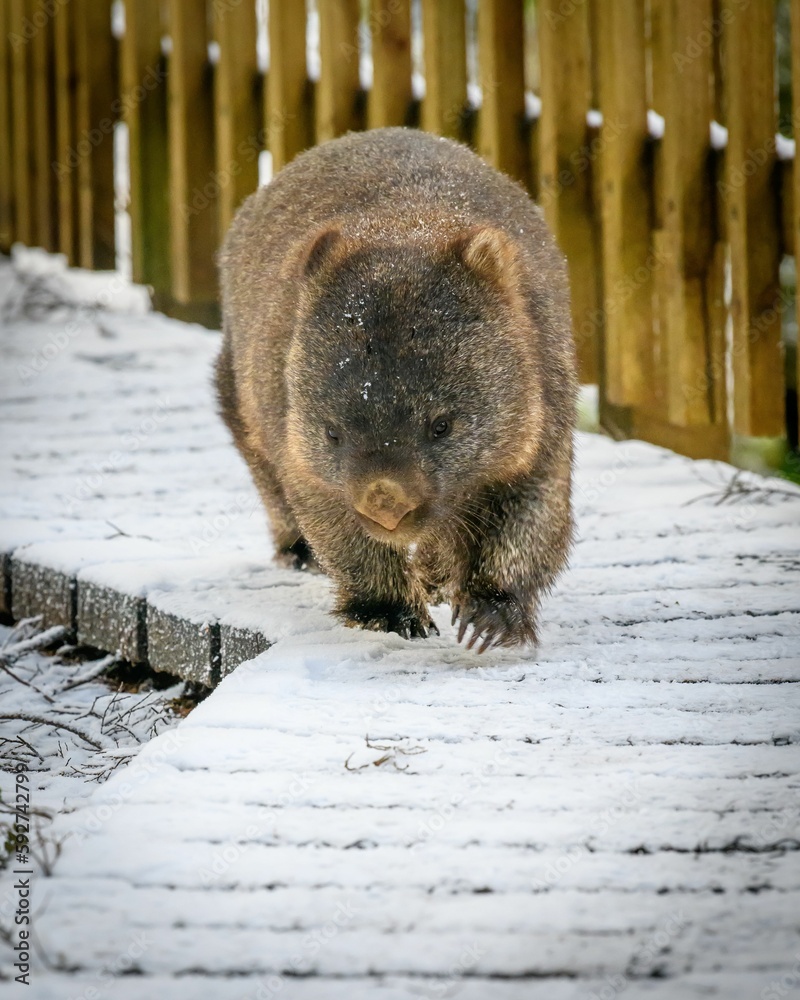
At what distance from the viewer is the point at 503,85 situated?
5.85 m

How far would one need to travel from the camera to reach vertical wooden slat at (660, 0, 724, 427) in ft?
17.1

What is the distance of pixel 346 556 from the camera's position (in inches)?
143

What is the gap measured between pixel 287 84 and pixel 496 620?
13.1ft

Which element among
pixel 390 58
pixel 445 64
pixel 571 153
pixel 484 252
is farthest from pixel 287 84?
pixel 484 252

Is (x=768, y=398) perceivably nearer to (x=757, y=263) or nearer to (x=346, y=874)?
(x=757, y=263)

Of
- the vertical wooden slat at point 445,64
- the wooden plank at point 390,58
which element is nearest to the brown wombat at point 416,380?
the vertical wooden slat at point 445,64

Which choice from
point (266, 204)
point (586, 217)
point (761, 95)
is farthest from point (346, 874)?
point (586, 217)

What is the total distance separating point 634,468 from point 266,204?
5.78 ft

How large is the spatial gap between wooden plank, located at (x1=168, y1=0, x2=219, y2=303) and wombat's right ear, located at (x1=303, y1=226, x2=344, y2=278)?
12.8 feet

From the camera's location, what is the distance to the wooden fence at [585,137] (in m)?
5.11

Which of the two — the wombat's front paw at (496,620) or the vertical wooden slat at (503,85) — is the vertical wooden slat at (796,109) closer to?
the vertical wooden slat at (503,85)

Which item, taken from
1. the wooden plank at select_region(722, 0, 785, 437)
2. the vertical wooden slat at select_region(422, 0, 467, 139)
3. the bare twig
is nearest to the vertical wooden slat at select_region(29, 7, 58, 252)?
the vertical wooden slat at select_region(422, 0, 467, 139)

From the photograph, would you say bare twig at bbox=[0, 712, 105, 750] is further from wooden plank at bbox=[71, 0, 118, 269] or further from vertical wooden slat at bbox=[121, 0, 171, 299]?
wooden plank at bbox=[71, 0, 118, 269]

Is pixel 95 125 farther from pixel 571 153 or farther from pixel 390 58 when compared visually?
pixel 571 153
